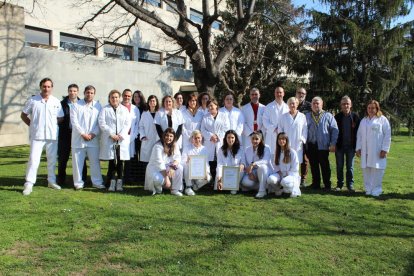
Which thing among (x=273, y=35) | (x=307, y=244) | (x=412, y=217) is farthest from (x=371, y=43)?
(x=307, y=244)

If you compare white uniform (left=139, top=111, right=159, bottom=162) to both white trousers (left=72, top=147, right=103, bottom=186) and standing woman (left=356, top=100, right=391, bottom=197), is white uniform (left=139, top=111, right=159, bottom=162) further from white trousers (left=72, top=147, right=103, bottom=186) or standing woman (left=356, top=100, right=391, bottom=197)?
standing woman (left=356, top=100, right=391, bottom=197)

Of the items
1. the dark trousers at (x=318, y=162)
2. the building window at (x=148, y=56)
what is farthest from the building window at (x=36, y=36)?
the dark trousers at (x=318, y=162)

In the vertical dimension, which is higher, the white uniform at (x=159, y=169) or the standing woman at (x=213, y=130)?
the standing woman at (x=213, y=130)

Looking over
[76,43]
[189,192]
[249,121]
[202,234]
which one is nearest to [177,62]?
[76,43]

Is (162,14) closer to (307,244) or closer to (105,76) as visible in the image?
(105,76)

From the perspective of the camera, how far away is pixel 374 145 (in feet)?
27.1

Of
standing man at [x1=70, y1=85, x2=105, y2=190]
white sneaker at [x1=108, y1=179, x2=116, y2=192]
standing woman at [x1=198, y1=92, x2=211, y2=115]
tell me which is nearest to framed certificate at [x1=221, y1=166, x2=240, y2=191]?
standing woman at [x1=198, y1=92, x2=211, y2=115]

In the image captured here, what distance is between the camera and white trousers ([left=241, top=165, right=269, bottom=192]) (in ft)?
25.8

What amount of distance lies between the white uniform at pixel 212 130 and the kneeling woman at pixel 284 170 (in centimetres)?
126

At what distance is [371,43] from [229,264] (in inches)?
836

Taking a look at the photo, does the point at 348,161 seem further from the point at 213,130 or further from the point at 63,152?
the point at 63,152

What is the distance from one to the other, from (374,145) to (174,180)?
159 inches

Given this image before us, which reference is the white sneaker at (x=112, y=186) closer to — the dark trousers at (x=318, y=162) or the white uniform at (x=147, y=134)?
the white uniform at (x=147, y=134)

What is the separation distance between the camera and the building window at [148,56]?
29.3 metres
